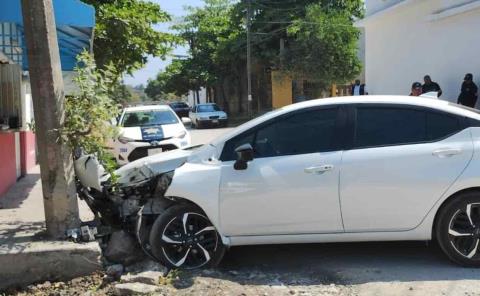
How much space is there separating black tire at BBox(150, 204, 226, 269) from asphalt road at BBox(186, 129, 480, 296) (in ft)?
0.85

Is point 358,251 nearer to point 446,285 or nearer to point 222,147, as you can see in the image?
A: point 446,285

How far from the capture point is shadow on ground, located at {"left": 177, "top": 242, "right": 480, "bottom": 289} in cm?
514

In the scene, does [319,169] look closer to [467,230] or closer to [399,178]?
[399,178]

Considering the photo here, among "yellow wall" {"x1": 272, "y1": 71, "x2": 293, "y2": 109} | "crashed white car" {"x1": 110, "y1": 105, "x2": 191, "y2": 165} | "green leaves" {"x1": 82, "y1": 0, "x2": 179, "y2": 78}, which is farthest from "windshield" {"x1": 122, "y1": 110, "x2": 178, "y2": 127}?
"yellow wall" {"x1": 272, "y1": 71, "x2": 293, "y2": 109}

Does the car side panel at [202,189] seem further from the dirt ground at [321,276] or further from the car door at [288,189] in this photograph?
the dirt ground at [321,276]

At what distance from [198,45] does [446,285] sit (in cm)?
3866

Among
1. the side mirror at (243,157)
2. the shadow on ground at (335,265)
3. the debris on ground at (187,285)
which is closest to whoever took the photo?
the debris on ground at (187,285)

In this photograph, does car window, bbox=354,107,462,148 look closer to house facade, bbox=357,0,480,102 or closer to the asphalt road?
the asphalt road

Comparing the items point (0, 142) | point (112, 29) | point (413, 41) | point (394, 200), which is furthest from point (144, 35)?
point (394, 200)

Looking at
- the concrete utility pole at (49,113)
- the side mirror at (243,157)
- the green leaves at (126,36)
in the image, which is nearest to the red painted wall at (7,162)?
the green leaves at (126,36)

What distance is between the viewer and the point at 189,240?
5.39 m

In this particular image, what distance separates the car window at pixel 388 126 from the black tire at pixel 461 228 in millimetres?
658

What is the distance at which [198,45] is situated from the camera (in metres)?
42.3

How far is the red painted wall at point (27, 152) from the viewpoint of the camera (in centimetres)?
1203
